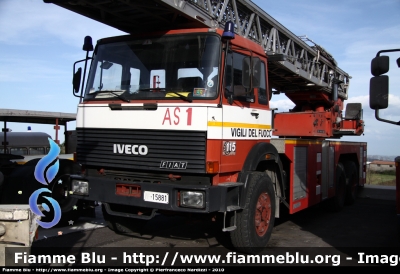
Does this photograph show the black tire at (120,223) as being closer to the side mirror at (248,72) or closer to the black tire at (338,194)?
the side mirror at (248,72)

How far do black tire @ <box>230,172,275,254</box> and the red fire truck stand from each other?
1 centimetres

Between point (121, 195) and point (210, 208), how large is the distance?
123cm

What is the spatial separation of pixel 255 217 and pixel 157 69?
2.36m

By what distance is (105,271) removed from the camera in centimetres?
484

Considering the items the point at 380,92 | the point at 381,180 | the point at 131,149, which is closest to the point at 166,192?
the point at 131,149

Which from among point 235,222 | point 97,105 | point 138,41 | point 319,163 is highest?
point 138,41

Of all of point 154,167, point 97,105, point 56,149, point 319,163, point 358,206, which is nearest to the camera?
point 56,149

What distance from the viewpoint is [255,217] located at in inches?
224

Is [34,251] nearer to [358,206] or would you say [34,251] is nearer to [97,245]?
[97,245]

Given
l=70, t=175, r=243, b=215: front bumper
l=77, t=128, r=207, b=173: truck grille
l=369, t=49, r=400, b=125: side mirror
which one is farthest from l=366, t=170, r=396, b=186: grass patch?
l=77, t=128, r=207, b=173: truck grille

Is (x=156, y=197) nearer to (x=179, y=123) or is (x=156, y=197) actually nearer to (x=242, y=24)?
(x=179, y=123)

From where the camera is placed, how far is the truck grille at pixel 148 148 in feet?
16.3

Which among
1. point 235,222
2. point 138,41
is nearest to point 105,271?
point 235,222

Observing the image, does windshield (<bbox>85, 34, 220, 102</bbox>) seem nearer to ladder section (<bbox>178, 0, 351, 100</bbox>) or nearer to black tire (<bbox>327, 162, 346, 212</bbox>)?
ladder section (<bbox>178, 0, 351, 100</bbox>)
